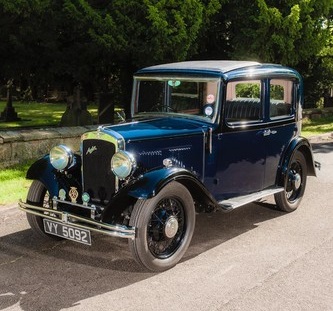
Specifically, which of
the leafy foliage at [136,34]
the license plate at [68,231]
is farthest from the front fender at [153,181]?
the leafy foliage at [136,34]

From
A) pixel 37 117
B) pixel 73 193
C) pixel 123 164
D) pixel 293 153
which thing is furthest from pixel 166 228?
pixel 37 117

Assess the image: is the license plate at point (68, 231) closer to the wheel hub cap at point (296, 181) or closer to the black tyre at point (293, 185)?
the black tyre at point (293, 185)

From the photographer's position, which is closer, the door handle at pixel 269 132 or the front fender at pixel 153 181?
the front fender at pixel 153 181

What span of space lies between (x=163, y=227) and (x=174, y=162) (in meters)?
0.73

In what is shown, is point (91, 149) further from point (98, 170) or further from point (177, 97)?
point (177, 97)

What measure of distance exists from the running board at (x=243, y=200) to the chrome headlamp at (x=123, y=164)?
115 cm

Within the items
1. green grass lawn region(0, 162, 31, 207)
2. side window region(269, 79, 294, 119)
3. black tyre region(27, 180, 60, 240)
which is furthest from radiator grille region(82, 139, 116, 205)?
side window region(269, 79, 294, 119)

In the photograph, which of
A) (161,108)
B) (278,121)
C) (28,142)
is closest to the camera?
(161,108)

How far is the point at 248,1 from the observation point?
12.4 metres

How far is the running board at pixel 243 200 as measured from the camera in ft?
15.7

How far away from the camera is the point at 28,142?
846 centimetres

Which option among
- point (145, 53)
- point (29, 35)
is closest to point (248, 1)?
point (145, 53)

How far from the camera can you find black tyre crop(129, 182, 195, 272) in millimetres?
3975

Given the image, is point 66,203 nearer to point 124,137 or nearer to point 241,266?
point 124,137
